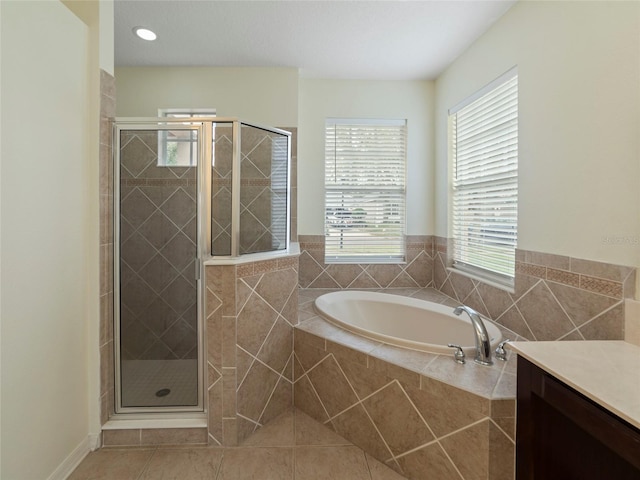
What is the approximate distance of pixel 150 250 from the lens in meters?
1.92

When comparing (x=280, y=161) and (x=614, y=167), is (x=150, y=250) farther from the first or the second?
(x=614, y=167)

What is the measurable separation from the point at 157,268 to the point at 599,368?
2.24 meters

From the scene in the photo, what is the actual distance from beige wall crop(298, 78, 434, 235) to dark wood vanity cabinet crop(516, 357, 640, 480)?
7.15ft

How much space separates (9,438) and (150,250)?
3.43 feet

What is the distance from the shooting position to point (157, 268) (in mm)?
1952

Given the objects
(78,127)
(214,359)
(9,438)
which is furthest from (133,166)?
(9,438)

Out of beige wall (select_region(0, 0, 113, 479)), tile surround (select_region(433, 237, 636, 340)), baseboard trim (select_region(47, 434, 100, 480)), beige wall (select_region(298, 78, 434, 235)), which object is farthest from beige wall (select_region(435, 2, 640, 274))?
baseboard trim (select_region(47, 434, 100, 480))

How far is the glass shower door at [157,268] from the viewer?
179 cm

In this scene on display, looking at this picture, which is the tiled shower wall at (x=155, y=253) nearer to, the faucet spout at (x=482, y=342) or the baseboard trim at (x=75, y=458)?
the baseboard trim at (x=75, y=458)

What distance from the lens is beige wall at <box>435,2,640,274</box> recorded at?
128 centimetres

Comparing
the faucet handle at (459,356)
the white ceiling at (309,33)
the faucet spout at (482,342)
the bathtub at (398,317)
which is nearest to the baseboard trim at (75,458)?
the bathtub at (398,317)

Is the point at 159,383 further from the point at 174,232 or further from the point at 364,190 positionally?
the point at 364,190

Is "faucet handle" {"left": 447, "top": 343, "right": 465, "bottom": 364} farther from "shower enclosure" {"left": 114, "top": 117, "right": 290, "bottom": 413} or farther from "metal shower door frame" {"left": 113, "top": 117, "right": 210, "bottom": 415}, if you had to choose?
"metal shower door frame" {"left": 113, "top": 117, "right": 210, "bottom": 415}

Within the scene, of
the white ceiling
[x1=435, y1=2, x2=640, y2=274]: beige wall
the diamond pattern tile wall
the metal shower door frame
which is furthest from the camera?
the white ceiling
